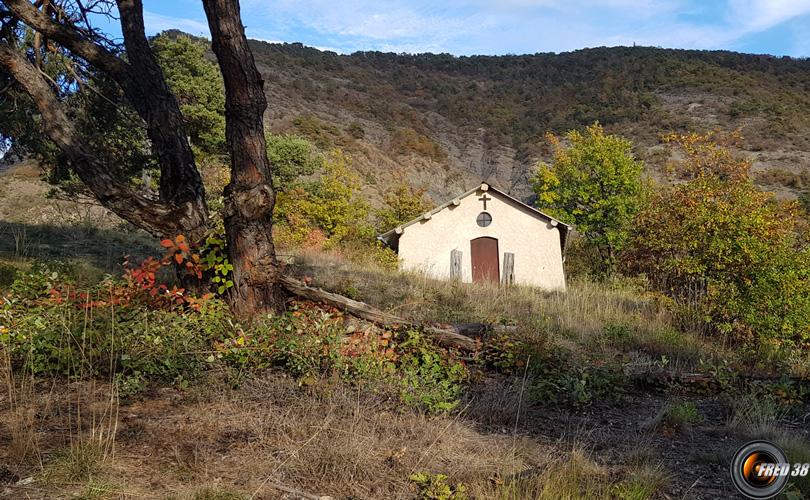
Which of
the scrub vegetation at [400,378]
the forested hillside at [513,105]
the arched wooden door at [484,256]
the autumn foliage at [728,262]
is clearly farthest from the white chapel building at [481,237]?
the forested hillside at [513,105]

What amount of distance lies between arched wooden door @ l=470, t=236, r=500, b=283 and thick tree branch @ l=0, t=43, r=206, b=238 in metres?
17.8

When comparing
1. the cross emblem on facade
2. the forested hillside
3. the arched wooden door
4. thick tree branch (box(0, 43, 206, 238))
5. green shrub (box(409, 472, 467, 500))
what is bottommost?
green shrub (box(409, 472, 467, 500))

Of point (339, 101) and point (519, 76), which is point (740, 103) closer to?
Answer: point (519, 76)

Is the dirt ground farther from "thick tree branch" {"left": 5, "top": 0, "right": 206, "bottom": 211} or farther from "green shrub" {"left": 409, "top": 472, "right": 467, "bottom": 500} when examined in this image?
"thick tree branch" {"left": 5, "top": 0, "right": 206, "bottom": 211}

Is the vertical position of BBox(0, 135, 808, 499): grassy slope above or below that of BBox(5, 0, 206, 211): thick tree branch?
below

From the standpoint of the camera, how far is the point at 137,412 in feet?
10.6

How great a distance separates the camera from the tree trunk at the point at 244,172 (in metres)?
4.86

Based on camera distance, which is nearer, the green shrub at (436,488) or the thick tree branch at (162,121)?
the green shrub at (436,488)

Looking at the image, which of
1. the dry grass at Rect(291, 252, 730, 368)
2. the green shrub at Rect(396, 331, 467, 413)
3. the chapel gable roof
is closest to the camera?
the green shrub at Rect(396, 331, 467, 413)


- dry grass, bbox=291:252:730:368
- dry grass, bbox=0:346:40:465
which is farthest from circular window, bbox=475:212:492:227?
dry grass, bbox=0:346:40:465

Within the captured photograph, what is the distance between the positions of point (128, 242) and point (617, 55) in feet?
354

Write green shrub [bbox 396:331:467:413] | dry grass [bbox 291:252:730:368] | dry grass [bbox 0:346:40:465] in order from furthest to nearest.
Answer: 1. dry grass [bbox 291:252:730:368]
2. green shrub [bbox 396:331:467:413]
3. dry grass [bbox 0:346:40:465]

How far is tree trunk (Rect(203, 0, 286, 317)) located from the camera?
16.0 ft

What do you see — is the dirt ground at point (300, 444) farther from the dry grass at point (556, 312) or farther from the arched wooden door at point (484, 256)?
the arched wooden door at point (484, 256)
